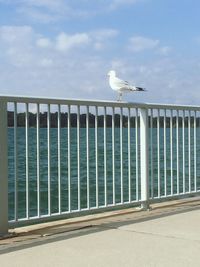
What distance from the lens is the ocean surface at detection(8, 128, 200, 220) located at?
6.42 meters

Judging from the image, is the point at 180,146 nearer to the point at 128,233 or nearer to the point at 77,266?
the point at 128,233

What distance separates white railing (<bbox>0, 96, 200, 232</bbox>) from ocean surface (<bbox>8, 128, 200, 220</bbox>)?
0.01 meters

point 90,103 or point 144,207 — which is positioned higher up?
point 90,103

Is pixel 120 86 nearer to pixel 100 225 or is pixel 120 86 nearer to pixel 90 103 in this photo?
pixel 90 103

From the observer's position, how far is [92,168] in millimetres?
7426

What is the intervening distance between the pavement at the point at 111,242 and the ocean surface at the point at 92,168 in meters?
0.37

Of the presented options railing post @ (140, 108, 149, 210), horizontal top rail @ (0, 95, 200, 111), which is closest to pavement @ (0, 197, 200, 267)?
railing post @ (140, 108, 149, 210)

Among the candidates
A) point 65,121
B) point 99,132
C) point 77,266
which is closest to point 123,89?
point 99,132

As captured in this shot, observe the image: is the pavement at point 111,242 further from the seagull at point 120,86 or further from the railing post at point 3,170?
the seagull at point 120,86

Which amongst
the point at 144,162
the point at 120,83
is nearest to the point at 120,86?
the point at 120,83

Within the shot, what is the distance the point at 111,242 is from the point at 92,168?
1.85 m

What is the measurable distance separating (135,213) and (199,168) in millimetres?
2025

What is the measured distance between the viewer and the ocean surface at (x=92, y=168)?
253 inches

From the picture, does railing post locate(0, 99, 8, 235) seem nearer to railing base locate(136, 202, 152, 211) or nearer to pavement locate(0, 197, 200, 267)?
pavement locate(0, 197, 200, 267)
